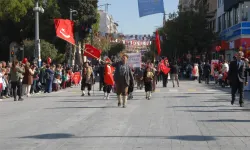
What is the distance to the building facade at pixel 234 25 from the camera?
48.0 meters

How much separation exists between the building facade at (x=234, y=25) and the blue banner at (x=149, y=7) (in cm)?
1768

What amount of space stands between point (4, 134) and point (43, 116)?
3607 millimetres

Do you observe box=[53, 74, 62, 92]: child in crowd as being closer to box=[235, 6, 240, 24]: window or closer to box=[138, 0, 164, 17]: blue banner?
box=[138, 0, 164, 17]: blue banner

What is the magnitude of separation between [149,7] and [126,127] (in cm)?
1554

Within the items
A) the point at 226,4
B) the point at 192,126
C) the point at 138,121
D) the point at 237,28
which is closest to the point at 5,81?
the point at 138,121

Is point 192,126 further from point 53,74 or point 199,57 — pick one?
point 199,57

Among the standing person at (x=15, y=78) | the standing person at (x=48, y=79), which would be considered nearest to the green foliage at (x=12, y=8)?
the standing person at (x=48, y=79)

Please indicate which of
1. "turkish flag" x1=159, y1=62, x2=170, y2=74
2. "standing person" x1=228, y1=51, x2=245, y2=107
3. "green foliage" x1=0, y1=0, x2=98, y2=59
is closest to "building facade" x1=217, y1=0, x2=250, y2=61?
"turkish flag" x1=159, y1=62, x2=170, y2=74

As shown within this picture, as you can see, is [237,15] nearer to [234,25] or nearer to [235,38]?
[234,25]

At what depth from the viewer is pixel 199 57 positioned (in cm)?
6438

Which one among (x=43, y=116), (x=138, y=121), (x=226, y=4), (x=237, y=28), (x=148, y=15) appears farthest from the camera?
(x=226, y=4)

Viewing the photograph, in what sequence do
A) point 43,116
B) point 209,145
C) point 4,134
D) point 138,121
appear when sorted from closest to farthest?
1. point 209,145
2. point 4,134
3. point 138,121
4. point 43,116

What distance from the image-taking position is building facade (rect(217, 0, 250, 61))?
48.0 m

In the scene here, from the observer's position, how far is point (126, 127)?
12.2 meters
